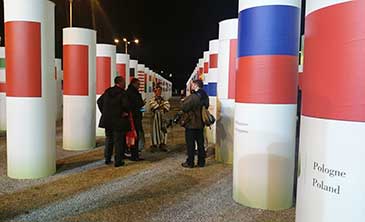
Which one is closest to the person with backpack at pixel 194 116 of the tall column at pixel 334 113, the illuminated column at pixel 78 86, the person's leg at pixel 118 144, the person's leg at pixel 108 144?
the person's leg at pixel 118 144

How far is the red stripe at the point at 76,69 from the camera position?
28.2ft

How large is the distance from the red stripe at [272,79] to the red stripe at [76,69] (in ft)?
16.6

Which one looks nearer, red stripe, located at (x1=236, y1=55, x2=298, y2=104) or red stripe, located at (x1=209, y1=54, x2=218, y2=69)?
red stripe, located at (x1=236, y1=55, x2=298, y2=104)

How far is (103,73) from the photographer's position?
1104 cm

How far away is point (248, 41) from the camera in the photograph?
4.70m

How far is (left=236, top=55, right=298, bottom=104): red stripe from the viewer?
459 cm

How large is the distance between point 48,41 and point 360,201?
5.58 metres

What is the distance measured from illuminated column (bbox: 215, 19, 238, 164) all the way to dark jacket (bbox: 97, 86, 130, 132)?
192 cm

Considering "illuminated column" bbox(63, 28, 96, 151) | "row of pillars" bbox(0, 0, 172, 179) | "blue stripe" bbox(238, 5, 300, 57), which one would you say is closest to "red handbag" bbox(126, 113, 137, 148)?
"row of pillars" bbox(0, 0, 172, 179)

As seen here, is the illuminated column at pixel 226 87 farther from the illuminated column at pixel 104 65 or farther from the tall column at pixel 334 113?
the tall column at pixel 334 113

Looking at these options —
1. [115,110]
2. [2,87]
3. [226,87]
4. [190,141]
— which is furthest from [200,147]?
[2,87]

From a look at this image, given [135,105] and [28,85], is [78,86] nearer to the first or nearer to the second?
[135,105]

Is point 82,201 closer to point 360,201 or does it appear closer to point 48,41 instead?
point 48,41

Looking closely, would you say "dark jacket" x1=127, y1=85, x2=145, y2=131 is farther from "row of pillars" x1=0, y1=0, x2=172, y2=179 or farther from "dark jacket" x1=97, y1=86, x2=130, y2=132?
"row of pillars" x1=0, y1=0, x2=172, y2=179
